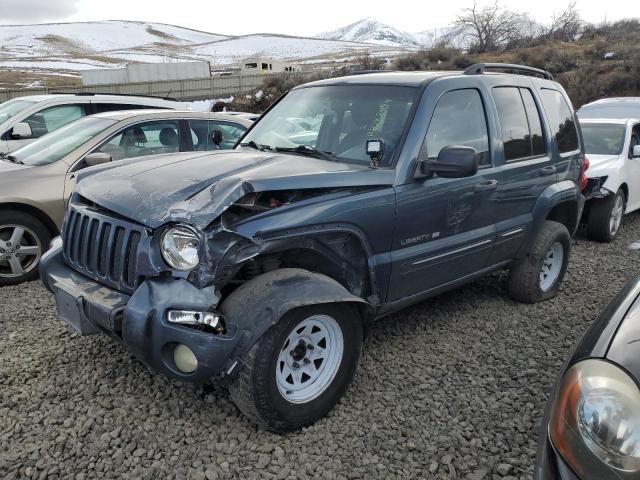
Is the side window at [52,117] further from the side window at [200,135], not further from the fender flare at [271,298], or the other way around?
the fender flare at [271,298]

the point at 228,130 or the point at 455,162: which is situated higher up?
the point at 455,162

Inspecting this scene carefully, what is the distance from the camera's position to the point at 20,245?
4992 mm

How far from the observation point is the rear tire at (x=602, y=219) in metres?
7.07

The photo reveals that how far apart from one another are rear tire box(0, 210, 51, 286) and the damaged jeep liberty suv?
1.86 metres

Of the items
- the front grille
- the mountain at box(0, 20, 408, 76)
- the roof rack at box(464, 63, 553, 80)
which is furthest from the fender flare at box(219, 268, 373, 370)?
the mountain at box(0, 20, 408, 76)

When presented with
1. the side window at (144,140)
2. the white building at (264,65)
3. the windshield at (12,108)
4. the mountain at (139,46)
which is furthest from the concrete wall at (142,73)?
the mountain at (139,46)

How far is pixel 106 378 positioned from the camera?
3396mm

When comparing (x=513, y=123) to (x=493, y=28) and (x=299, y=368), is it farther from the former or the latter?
(x=493, y=28)

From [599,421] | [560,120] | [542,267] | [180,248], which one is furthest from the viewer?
[560,120]

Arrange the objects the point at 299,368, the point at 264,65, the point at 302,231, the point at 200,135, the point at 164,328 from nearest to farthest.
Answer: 1. the point at 164,328
2. the point at 302,231
3. the point at 299,368
4. the point at 200,135
5. the point at 264,65

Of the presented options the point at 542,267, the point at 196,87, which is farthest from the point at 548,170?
the point at 196,87

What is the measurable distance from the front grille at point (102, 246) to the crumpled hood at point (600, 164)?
21.0ft

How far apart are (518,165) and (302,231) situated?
7.27ft

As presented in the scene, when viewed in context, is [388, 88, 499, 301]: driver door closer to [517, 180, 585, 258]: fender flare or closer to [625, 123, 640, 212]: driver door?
[517, 180, 585, 258]: fender flare
